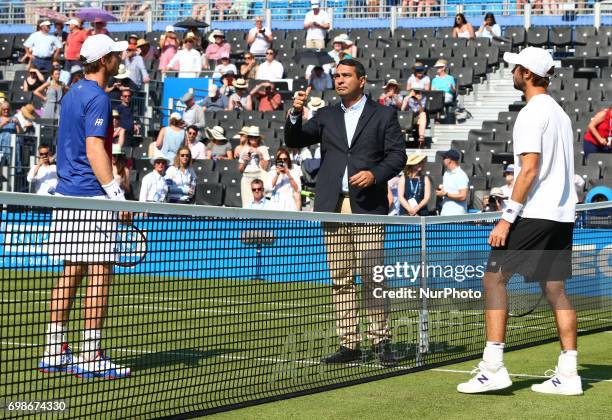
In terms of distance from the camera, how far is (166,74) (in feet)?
85.6

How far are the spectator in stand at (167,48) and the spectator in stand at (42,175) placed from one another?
7.26m

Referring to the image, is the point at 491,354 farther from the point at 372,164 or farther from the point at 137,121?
the point at 137,121

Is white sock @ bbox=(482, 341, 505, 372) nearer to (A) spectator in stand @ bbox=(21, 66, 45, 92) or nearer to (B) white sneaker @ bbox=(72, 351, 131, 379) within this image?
(B) white sneaker @ bbox=(72, 351, 131, 379)

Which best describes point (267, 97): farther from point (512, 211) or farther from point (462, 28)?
point (512, 211)

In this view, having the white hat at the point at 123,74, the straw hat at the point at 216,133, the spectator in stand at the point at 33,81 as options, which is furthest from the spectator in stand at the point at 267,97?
the spectator in stand at the point at 33,81

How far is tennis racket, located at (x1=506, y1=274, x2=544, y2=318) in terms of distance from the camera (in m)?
10.8

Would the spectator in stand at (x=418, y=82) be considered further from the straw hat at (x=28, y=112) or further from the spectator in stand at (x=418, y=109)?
the straw hat at (x=28, y=112)

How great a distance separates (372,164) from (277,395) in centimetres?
221

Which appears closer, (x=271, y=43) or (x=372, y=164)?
(x=372, y=164)

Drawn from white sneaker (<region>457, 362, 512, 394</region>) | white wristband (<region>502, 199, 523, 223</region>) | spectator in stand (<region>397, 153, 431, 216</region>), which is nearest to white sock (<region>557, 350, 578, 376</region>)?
white sneaker (<region>457, 362, 512, 394</region>)

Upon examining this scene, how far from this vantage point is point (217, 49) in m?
26.5

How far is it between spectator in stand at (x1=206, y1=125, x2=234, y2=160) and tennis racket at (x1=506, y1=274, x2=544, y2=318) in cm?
1047

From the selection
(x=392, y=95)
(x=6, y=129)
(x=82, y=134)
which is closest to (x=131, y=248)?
(x=82, y=134)

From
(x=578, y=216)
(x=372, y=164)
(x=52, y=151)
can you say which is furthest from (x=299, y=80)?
(x=372, y=164)
